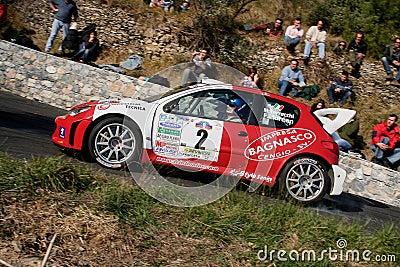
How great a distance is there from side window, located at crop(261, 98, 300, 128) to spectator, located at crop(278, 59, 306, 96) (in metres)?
6.23

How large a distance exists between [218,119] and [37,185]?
3.03m

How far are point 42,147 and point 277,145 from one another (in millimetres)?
3850

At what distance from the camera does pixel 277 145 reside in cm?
885

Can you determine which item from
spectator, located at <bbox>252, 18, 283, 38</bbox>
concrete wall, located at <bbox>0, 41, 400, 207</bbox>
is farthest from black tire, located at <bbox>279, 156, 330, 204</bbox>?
spectator, located at <bbox>252, 18, 283, 38</bbox>

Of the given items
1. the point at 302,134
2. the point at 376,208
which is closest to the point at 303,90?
the point at 376,208

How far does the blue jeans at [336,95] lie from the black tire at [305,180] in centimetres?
704

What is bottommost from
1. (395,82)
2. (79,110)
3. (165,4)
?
(79,110)

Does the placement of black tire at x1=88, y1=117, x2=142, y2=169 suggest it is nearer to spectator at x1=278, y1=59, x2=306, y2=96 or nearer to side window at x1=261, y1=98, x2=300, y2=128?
side window at x1=261, y1=98, x2=300, y2=128

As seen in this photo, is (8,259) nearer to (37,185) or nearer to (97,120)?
(37,185)

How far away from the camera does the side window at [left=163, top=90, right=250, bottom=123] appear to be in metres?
8.70

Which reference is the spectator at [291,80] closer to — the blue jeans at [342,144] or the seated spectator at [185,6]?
the blue jeans at [342,144]

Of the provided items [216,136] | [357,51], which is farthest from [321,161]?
[357,51]

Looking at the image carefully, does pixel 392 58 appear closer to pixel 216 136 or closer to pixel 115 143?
pixel 216 136

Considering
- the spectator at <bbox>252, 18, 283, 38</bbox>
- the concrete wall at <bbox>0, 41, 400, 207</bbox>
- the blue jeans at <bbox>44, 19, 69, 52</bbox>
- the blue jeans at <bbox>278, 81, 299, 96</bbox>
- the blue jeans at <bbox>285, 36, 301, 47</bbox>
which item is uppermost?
the spectator at <bbox>252, 18, 283, 38</bbox>
